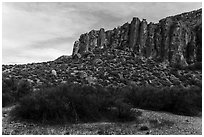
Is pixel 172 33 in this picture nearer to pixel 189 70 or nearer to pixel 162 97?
pixel 189 70

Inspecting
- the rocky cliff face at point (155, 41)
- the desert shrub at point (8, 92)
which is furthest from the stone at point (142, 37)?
the desert shrub at point (8, 92)

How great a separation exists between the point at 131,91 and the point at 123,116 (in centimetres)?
632

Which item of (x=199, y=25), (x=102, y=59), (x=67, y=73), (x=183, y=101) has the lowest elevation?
(x=183, y=101)

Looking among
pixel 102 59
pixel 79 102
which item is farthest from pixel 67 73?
pixel 79 102

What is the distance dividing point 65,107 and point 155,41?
5714cm

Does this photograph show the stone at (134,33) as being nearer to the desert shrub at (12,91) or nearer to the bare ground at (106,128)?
the desert shrub at (12,91)

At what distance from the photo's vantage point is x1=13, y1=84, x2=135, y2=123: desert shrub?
13148 millimetres

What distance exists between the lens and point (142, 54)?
2500 inches

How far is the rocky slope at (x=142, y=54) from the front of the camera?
4311 cm

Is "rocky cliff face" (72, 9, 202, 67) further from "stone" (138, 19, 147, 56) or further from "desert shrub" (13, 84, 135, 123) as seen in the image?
"desert shrub" (13, 84, 135, 123)

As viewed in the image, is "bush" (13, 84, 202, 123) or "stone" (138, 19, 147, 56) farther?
"stone" (138, 19, 147, 56)

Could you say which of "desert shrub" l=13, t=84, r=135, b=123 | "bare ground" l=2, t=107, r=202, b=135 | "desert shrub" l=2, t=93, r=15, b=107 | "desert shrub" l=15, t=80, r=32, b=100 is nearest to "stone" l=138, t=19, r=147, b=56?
"desert shrub" l=15, t=80, r=32, b=100

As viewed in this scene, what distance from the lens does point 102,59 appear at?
50438 millimetres

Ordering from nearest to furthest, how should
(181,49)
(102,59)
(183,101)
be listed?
(183,101)
(102,59)
(181,49)
